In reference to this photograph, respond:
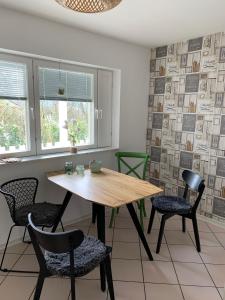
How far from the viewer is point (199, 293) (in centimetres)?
181

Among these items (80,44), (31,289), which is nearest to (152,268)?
(31,289)

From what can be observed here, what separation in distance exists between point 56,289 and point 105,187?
2.93 ft

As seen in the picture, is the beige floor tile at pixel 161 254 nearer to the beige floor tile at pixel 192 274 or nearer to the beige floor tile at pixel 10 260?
the beige floor tile at pixel 192 274

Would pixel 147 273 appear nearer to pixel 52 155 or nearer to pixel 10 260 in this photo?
pixel 10 260

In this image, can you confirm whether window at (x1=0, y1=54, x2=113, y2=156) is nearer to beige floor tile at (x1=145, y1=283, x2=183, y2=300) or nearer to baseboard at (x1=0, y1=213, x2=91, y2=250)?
baseboard at (x1=0, y1=213, x2=91, y2=250)

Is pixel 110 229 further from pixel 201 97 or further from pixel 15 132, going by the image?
pixel 201 97

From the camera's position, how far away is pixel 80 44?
2617 mm

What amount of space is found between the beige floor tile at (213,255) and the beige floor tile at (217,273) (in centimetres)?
7

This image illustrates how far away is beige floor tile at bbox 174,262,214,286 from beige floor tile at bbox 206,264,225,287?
0.05 metres

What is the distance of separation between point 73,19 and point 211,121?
190 cm

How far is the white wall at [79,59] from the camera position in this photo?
2.20 m

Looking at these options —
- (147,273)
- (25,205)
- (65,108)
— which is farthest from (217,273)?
(65,108)

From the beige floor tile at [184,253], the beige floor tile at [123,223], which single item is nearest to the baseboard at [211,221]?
the beige floor tile at [184,253]

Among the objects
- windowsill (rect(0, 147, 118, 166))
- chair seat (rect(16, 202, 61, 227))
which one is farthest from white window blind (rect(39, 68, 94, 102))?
chair seat (rect(16, 202, 61, 227))
